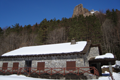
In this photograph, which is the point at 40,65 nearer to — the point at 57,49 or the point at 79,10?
the point at 57,49

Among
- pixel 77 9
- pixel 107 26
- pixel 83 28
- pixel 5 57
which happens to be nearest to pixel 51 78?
pixel 5 57

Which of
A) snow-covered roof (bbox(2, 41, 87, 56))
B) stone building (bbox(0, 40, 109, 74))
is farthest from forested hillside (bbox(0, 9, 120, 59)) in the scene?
stone building (bbox(0, 40, 109, 74))

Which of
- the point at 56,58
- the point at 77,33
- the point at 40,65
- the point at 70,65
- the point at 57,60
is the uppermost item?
the point at 77,33

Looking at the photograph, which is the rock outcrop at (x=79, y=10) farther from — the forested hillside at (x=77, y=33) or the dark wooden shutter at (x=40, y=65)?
the dark wooden shutter at (x=40, y=65)

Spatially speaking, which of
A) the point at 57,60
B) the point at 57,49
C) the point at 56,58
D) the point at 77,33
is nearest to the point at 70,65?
the point at 57,60

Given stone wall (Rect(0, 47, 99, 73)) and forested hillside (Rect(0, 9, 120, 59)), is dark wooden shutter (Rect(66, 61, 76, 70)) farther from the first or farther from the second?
forested hillside (Rect(0, 9, 120, 59))

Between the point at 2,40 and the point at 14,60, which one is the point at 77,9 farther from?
the point at 14,60

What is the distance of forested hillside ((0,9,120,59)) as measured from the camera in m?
32.0

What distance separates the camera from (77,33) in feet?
111

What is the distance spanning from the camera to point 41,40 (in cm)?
3759

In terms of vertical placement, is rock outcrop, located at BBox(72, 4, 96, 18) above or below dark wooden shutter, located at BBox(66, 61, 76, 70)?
above

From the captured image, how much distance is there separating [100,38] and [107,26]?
205 inches

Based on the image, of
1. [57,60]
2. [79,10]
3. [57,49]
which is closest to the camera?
[57,60]

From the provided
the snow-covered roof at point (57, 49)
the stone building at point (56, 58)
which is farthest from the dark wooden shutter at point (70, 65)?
the snow-covered roof at point (57, 49)
